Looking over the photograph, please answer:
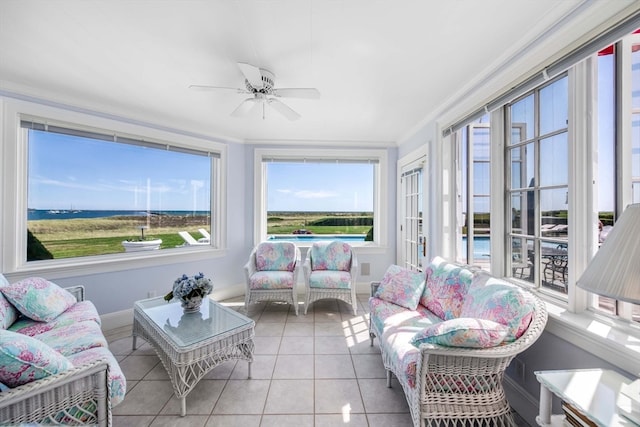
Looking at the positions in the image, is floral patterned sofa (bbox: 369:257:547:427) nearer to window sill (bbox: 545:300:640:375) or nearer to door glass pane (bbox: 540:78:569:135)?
window sill (bbox: 545:300:640:375)

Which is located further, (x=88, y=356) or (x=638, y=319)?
(x=88, y=356)

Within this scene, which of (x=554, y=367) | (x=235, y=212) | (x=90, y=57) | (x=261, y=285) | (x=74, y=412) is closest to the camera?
(x=74, y=412)

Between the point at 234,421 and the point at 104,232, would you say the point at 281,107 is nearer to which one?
the point at 234,421

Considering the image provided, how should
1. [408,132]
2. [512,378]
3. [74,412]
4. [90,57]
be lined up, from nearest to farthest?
[74,412], [512,378], [90,57], [408,132]

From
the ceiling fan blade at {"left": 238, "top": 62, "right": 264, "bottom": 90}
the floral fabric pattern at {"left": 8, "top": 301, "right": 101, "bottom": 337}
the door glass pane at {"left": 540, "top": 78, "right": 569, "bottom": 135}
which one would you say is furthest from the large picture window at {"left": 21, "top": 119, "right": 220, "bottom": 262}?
the door glass pane at {"left": 540, "top": 78, "right": 569, "bottom": 135}

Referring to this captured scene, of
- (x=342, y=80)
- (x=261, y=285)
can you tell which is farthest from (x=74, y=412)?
(x=342, y=80)

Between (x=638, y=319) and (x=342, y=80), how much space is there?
7.74 feet

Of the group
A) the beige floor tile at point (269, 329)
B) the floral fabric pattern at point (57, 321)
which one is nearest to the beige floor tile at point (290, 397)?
the beige floor tile at point (269, 329)

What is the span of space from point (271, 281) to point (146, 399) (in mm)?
1566

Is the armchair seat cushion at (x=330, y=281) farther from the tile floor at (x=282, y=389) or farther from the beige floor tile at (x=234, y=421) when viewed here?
the beige floor tile at (x=234, y=421)

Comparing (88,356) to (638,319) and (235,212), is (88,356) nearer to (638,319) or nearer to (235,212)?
(235,212)

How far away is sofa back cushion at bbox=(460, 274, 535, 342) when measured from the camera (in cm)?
133

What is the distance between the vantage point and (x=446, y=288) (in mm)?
2039

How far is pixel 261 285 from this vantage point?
312cm
